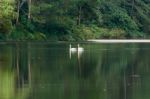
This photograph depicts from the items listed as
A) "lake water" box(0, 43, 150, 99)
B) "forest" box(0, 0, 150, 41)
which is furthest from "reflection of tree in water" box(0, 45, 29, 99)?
"forest" box(0, 0, 150, 41)

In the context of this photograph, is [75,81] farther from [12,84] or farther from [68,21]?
[68,21]

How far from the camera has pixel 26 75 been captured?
32000mm

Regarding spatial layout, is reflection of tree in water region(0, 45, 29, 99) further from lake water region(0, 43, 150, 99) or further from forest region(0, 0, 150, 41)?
forest region(0, 0, 150, 41)

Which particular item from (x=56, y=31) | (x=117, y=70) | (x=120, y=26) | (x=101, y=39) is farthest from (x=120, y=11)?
(x=117, y=70)

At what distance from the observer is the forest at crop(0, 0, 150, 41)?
279ft

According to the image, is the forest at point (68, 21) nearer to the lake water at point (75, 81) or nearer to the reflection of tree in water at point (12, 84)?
the lake water at point (75, 81)

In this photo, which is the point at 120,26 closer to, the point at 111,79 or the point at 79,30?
the point at 79,30

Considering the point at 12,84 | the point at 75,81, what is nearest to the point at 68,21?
the point at 75,81

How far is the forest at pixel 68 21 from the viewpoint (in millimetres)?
85062

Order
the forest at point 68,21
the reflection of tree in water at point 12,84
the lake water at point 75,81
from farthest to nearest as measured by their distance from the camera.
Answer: the forest at point 68,21
the lake water at point 75,81
the reflection of tree in water at point 12,84

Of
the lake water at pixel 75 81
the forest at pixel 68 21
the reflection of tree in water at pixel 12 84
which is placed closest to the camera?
the reflection of tree in water at pixel 12 84

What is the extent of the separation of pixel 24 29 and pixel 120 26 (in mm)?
24939

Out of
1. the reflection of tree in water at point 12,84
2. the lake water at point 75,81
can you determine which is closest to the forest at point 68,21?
the lake water at point 75,81

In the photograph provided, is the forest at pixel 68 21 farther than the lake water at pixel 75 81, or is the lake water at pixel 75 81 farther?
the forest at pixel 68 21
